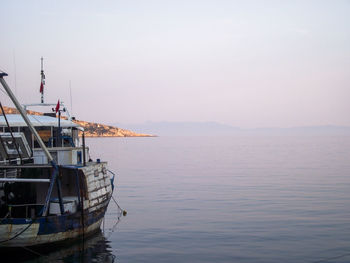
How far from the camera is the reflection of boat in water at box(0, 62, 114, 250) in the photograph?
19391 mm

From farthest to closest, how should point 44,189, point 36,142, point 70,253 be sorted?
1. point 36,142
2. point 44,189
3. point 70,253

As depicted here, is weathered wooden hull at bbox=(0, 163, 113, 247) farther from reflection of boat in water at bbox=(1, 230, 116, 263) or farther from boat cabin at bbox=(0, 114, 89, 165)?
boat cabin at bbox=(0, 114, 89, 165)

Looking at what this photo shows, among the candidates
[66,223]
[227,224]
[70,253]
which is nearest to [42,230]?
[66,223]

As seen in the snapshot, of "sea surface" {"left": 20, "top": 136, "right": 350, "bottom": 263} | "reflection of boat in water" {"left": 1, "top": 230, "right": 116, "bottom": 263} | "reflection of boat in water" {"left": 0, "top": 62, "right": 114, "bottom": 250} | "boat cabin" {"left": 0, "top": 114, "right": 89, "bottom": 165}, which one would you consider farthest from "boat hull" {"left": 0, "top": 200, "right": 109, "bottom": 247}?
"boat cabin" {"left": 0, "top": 114, "right": 89, "bottom": 165}

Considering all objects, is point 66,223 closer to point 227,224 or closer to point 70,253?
point 70,253

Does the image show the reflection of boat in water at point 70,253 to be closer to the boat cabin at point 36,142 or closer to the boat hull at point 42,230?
the boat hull at point 42,230

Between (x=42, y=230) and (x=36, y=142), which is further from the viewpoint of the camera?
(x=36, y=142)

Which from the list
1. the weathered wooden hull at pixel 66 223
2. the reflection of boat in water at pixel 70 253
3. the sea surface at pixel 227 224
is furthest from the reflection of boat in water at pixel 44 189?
the sea surface at pixel 227 224

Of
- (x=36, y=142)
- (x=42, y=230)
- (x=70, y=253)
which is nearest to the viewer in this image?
(x=42, y=230)

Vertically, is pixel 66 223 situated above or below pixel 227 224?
above

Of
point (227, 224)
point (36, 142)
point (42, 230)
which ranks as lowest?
point (227, 224)

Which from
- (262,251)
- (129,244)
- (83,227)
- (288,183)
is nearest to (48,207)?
(83,227)

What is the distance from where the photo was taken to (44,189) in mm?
25000

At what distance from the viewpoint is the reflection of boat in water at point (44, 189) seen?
19391 mm
